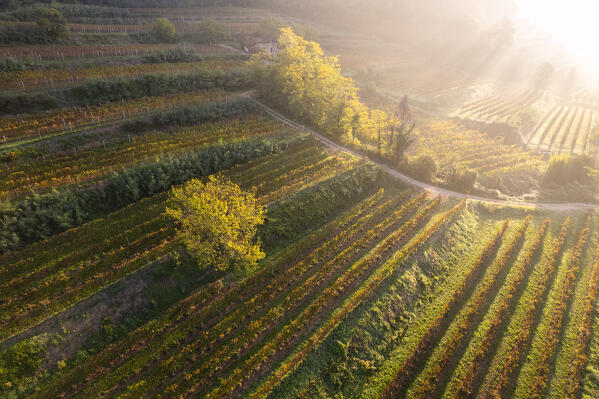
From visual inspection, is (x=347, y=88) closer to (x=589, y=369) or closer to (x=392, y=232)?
(x=392, y=232)

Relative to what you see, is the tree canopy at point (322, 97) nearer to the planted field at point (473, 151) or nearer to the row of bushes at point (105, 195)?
the planted field at point (473, 151)

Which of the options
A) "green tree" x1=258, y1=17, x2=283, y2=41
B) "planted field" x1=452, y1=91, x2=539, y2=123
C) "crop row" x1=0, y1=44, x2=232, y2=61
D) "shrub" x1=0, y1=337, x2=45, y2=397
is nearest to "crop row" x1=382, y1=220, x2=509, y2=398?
"shrub" x1=0, y1=337, x2=45, y2=397

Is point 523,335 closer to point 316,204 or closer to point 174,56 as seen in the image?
point 316,204

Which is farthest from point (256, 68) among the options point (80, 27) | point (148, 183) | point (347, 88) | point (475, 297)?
point (475, 297)

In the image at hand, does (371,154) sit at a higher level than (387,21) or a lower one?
lower

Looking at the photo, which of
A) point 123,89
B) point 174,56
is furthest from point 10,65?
point 174,56

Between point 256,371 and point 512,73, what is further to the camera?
point 512,73

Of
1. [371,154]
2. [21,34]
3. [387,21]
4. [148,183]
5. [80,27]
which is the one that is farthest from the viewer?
[387,21]

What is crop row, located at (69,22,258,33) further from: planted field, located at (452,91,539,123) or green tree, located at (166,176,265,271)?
planted field, located at (452,91,539,123)
